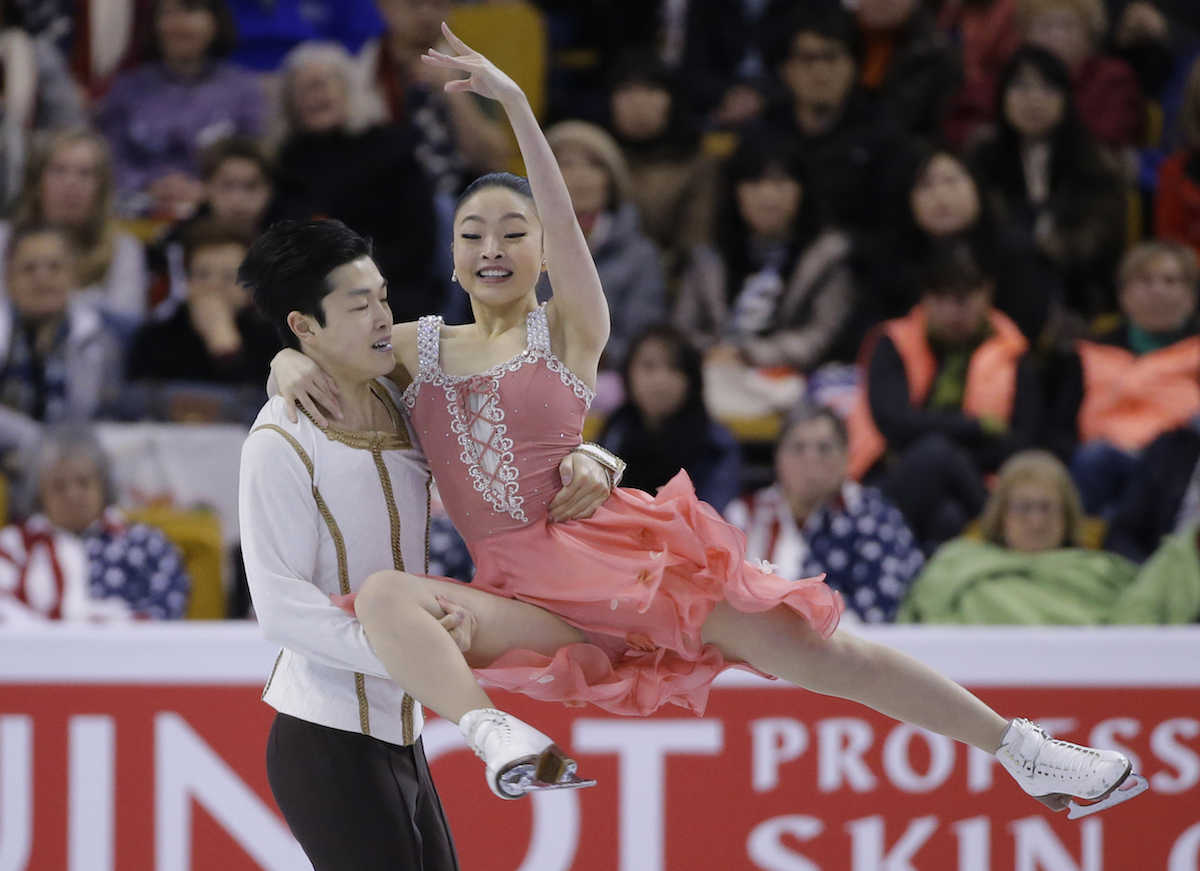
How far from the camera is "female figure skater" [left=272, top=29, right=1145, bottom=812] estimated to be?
131 inches

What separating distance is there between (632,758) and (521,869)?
1.22ft

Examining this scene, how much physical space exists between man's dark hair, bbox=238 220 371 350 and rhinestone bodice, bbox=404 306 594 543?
0.22 metres

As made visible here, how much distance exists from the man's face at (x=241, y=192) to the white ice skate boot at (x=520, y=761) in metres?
4.03

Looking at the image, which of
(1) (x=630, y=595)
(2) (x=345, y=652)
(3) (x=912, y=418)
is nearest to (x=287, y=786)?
(2) (x=345, y=652)

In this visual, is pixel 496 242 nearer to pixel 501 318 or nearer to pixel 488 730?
pixel 501 318

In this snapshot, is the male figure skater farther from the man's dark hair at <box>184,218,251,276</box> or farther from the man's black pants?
the man's dark hair at <box>184,218,251,276</box>

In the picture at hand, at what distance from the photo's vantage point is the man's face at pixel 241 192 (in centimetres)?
675

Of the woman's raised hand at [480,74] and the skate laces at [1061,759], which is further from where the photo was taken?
the skate laces at [1061,759]

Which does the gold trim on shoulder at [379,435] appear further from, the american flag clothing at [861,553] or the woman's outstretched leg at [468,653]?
the american flag clothing at [861,553]

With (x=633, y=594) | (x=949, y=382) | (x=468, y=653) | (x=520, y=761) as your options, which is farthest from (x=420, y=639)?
(x=949, y=382)

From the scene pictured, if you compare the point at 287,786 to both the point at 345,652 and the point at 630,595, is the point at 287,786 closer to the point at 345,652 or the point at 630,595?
the point at 345,652

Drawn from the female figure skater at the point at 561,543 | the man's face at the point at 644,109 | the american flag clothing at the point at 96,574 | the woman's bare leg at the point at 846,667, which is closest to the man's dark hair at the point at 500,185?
the female figure skater at the point at 561,543

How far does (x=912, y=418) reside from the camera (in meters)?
6.11

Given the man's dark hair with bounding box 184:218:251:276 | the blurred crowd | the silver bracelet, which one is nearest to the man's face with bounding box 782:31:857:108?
the blurred crowd
